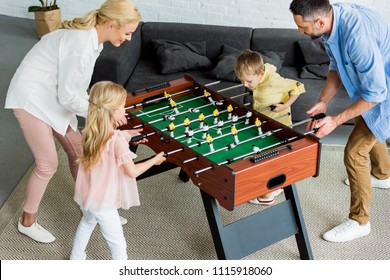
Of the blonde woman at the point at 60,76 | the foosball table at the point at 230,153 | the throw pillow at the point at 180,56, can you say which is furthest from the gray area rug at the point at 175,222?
the throw pillow at the point at 180,56

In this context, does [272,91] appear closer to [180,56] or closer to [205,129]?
[205,129]

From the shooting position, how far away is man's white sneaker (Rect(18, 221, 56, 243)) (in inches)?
152

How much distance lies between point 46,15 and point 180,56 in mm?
1805

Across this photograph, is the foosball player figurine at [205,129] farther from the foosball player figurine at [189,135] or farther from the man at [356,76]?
the man at [356,76]

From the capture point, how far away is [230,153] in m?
3.32

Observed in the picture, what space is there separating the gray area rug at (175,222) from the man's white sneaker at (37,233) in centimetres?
4

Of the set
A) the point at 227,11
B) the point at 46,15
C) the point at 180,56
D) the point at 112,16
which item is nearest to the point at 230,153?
the point at 112,16

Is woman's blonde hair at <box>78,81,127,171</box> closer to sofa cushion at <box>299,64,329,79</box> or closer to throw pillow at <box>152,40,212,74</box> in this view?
throw pillow at <box>152,40,212,74</box>

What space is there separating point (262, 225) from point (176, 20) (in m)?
3.07

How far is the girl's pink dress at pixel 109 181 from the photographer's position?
3.18 meters

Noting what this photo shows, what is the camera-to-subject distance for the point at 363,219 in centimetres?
389

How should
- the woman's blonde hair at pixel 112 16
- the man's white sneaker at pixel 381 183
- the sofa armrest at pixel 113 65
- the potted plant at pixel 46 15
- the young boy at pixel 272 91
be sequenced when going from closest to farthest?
the woman's blonde hair at pixel 112 16
the young boy at pixel 272 91
the man's white sneaker at pixel 381 183
the sofa armrest at pixel 113 65
the potted plant at pixel 46 15

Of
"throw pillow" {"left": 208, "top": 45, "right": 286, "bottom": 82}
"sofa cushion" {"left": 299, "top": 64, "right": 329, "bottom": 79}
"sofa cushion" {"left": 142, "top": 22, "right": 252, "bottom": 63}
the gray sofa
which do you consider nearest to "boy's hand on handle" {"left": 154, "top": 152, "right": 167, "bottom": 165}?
the gray sofa
